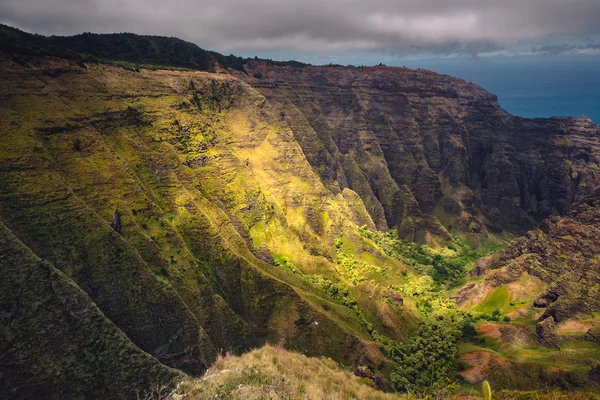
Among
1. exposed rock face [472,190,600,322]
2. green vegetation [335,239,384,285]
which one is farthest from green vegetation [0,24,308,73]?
exposed rock face [472,190,600,322]

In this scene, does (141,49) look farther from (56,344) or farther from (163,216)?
(56,344)

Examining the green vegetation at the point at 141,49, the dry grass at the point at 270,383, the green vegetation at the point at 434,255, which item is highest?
the green vegetation at the point at 141,49

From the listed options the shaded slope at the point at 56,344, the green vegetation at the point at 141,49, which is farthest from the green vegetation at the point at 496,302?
the green vegetation at the point at 141,49

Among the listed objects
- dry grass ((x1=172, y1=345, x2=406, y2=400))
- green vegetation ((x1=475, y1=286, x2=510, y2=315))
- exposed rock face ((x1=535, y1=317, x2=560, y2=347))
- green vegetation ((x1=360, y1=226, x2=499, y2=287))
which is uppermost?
dry grass ((x1=172, y1=345, x2=406, y2=400))

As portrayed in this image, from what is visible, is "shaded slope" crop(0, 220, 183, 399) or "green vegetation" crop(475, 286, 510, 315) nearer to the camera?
"shaded slope" crop(0, 220, 183, 399)

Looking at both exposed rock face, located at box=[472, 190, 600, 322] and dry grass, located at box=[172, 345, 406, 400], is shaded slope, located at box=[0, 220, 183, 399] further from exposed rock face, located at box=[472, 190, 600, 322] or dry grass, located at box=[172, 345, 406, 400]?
exposed rock face, located at box=[472, 190, 600, 322]

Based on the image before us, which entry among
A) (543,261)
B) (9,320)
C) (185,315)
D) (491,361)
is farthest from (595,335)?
(9,320)

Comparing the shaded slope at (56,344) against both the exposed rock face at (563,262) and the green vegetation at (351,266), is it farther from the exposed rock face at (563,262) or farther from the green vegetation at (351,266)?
the exposed rock face at (563,262)
